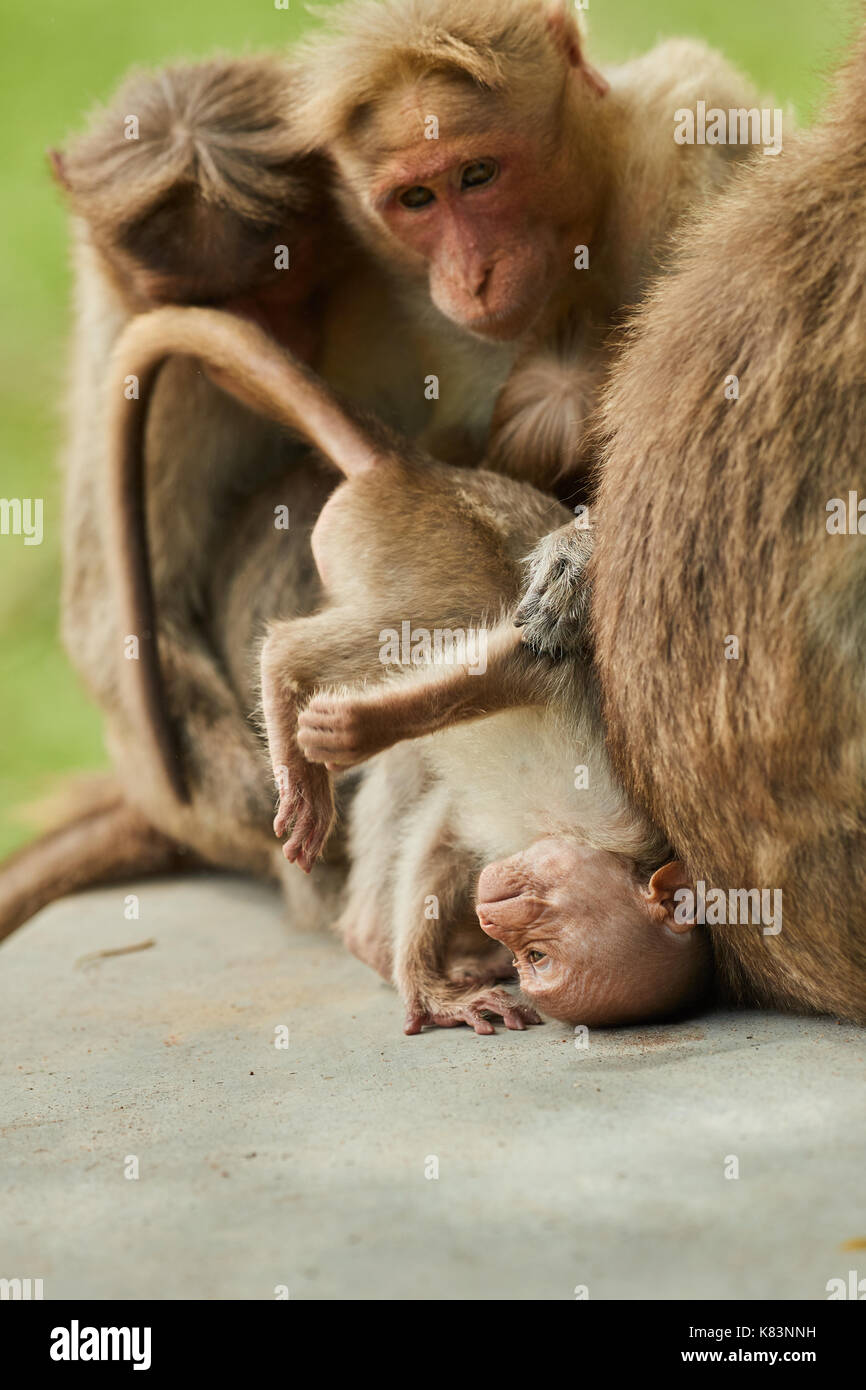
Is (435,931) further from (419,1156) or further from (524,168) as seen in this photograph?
(524,168)

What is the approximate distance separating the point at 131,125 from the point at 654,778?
183 centimetres

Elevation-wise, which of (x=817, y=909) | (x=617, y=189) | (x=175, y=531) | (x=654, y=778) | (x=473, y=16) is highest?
(x=473, y=16)

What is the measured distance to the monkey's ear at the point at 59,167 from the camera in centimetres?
327

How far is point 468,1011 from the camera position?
100 inches

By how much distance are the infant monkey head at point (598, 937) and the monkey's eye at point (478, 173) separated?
4.18ft

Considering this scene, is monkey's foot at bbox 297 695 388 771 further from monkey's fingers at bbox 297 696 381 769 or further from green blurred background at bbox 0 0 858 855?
green blurred background at bbox 0 0 858 855

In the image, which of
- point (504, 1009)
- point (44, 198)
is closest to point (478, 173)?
point (504, 1009)

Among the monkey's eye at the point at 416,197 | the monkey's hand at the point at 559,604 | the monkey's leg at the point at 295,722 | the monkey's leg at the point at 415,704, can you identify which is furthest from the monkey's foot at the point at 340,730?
the monkey's eye at the point at 416,197

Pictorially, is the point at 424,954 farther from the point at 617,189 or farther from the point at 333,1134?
the point at 617,189

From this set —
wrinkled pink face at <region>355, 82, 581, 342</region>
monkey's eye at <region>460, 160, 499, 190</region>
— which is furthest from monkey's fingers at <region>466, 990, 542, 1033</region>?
monkey's eye at <region>460, 160, 499, 190</region>

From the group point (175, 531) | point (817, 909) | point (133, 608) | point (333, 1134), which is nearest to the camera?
point (333, 1134)

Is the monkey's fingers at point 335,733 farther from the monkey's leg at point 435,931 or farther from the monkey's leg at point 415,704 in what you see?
the monkey's leg at point 435,931
